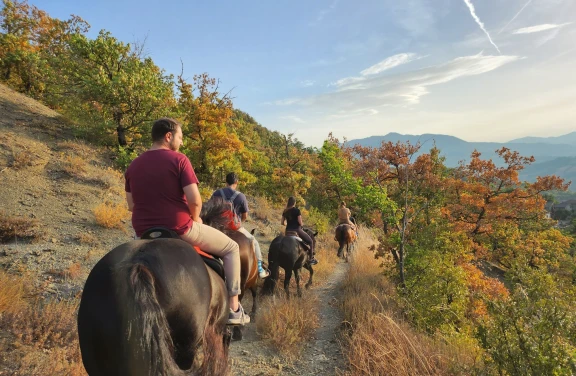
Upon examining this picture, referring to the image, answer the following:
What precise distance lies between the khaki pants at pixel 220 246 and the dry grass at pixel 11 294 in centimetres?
286

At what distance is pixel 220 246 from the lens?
132 inches

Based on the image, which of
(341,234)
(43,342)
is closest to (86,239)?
(43,342)

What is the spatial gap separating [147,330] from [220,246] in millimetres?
1429

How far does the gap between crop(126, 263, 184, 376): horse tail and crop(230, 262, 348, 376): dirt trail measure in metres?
2.62

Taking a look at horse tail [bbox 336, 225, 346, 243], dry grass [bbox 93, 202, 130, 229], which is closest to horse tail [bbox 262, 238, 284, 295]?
dry grass [bbox 93, 202, 130, 229]

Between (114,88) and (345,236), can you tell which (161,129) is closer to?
(345,236)

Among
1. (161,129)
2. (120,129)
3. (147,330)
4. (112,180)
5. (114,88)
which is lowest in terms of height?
(147,330)

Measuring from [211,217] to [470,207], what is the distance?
790 inches

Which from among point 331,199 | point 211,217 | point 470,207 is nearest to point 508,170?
point 470,207

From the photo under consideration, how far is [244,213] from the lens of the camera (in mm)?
5969

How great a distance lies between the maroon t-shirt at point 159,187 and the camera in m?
2.84

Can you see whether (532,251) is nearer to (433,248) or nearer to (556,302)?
(433,248)

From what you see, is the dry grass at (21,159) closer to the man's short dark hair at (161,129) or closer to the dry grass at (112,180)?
the dry grass at (112,180)

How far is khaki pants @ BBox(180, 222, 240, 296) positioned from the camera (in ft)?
10.3
